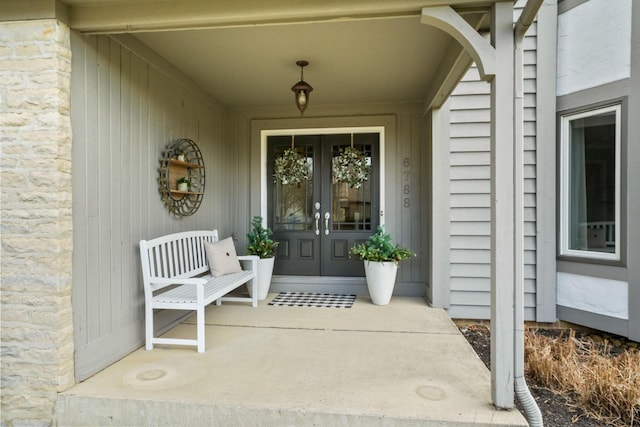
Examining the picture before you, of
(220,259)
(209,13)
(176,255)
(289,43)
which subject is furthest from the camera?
(220,259)

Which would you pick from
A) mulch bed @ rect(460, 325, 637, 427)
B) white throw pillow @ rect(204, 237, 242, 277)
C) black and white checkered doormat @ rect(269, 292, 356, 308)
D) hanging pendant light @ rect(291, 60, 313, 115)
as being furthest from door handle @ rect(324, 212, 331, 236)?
mulch bed @ rect(460, 325, 637, 427)

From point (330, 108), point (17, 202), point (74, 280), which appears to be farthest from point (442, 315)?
point (17, 202)

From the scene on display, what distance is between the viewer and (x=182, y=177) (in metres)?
3.87

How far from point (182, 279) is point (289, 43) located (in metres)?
2.05

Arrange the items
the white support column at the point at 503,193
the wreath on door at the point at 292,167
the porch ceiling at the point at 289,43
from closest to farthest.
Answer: the white support column at the point at 503,193
the porch ceiling at the point at 289,43
the wreath on door at the point at 292,167

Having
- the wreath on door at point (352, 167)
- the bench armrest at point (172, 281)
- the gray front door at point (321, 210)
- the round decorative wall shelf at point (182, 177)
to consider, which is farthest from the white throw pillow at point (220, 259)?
the wreath on door at point (352, 167)

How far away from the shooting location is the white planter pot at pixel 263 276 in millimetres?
4586

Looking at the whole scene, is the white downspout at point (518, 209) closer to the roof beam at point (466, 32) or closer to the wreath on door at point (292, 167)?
the roof beam at point (466, 32)

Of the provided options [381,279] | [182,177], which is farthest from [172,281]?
[381,279]

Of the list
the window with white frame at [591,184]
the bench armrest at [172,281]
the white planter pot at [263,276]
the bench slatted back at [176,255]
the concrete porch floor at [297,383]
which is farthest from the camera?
the white planter pot at [263,276]

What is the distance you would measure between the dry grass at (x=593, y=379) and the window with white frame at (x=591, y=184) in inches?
47.8

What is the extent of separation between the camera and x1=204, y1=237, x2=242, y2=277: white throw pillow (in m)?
3.98

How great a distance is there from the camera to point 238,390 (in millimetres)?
2322

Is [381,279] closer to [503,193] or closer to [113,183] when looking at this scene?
[503,193]
